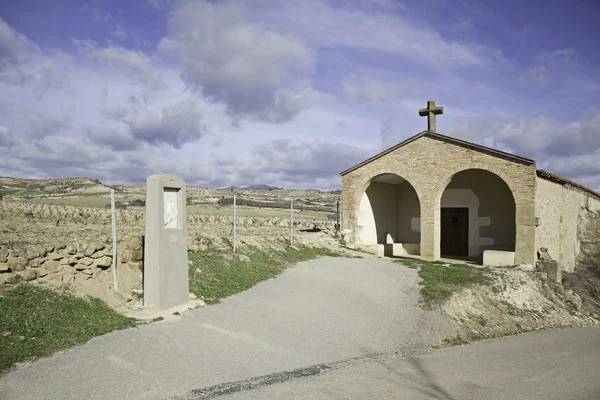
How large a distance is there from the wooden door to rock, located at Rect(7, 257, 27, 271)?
17.2 metres

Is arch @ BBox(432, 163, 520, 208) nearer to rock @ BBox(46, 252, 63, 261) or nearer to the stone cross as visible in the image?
the stone cross

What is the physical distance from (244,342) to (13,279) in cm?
386

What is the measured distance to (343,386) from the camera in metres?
5.76

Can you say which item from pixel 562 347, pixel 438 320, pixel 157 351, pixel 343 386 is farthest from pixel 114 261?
pixel 562 347

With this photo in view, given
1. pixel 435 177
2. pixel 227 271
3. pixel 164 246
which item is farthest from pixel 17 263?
pixel 435 177

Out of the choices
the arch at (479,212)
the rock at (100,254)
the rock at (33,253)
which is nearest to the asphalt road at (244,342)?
the rock at (100,254)

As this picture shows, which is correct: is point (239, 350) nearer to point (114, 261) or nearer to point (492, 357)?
point (114, 261)

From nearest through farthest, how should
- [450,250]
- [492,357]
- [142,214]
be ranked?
[492,357]
[142,214]
[450,250]

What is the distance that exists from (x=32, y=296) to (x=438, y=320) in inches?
311

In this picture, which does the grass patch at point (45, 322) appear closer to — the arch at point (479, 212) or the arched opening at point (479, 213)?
the arch at point (479, 212)

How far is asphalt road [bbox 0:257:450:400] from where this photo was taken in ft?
17.3

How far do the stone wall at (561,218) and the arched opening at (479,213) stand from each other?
155 centimetres

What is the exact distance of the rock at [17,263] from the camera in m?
7.09

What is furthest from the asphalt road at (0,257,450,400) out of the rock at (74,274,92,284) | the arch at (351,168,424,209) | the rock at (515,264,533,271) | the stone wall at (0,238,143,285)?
the arch at (351,168,424,209)
